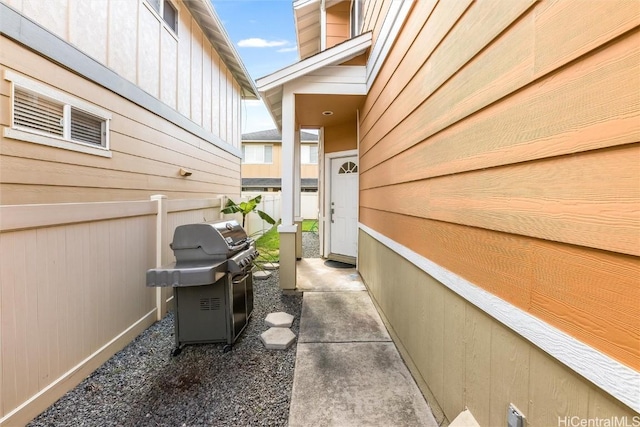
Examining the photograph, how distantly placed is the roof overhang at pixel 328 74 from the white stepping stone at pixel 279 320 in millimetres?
3259

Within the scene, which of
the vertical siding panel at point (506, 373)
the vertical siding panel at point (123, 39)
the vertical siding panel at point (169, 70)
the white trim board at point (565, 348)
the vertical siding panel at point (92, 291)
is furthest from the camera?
the vertical siding panel at point (169, 70)

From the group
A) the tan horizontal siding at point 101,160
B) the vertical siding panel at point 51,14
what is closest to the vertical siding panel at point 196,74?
the tan horizontal siding at point 101,160

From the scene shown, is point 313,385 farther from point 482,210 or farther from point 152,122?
point 152,122

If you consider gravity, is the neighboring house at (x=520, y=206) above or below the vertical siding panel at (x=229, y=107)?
below

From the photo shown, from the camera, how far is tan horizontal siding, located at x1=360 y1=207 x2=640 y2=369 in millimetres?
795

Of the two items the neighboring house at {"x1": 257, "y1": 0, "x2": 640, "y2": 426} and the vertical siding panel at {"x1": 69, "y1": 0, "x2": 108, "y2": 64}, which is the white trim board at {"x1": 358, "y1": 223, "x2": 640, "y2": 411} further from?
the vertical siding panel at {"x1": 69, "y1": 0, "x2": 108, "y2": 64}

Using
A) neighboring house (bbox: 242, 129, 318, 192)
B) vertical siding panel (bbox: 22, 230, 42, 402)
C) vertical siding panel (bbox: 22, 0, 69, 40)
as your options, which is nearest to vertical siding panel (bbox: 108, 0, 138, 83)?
vertical siding panel (bbox: 22, 0, 69, 40)

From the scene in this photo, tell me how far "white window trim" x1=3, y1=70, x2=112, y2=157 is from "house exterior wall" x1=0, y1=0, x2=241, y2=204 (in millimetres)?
38

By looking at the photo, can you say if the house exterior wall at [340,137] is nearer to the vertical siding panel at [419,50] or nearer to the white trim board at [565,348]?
the vertical siding panel at [419,50]

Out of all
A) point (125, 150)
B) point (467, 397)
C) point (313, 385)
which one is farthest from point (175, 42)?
point (467, 397)

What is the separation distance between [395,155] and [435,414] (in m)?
2.20

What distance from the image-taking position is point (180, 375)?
2.54 metres

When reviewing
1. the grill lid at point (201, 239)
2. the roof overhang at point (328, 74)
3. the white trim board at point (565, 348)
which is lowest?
the white trim board at point (565, 348)

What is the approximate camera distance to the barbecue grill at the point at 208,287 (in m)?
2.80
